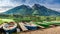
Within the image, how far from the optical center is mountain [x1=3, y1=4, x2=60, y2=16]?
2.02 meters

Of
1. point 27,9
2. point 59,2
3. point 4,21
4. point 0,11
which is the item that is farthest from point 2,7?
point 59,2

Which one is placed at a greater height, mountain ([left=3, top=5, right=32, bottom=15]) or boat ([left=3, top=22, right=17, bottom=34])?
mountain ([left=3, top=5, right=32, bottom=15])

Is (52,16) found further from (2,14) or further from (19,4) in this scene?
(2,14)

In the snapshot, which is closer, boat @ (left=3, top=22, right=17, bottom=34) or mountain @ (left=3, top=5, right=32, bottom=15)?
boat @ (left=3, top=22, right=17, bottom=34)

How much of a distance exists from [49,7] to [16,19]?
0.47 m

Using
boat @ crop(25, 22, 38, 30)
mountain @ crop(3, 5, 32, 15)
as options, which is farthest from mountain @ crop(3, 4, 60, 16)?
boat @ crop(25, 22, 38, 30)

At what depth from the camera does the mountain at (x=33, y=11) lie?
2020 mm

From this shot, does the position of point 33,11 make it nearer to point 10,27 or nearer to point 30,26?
point 30,26

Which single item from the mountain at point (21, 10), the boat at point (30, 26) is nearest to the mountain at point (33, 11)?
A: the mountain at point (21, 10)

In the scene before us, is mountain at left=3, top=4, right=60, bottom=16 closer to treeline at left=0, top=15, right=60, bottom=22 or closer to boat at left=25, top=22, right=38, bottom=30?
treeline at left=0, top=15, right=60, bottom=22

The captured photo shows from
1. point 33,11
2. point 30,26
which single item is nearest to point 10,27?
point 30,26

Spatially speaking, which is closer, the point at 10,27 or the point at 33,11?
the point at 10,27

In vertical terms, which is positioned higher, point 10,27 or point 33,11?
point 33,11

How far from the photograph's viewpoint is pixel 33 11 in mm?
2045
